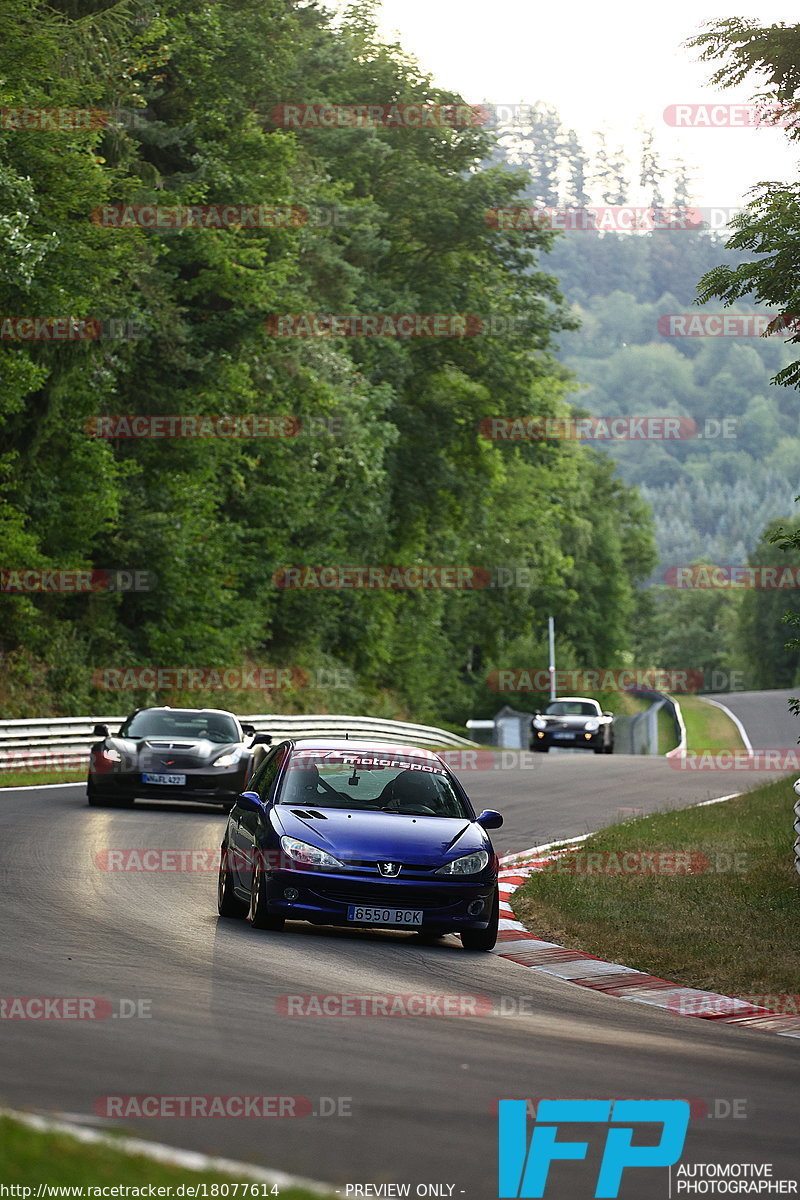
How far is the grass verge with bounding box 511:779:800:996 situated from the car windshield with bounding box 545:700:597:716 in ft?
101

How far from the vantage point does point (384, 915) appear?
38.2 feet

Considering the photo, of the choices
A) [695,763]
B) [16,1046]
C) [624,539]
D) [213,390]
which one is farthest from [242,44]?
[624,539]

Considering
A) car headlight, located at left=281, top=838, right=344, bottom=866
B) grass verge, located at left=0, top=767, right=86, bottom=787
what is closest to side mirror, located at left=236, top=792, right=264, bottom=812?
car headlight, located at left=281, top=838, right=344, bottom=866

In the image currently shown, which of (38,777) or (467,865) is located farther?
(38,777)

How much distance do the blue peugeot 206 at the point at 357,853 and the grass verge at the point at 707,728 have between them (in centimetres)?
5997

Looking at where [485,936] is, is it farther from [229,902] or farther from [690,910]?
[690,910]

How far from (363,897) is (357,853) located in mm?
303

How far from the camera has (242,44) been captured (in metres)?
42.1

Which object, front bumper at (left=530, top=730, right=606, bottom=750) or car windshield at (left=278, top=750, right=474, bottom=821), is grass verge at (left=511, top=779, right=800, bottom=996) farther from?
front bumper at (left=530, top=730, right=606, bottom=750)

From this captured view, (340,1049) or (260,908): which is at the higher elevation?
(340,1049)

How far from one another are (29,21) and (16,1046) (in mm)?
27806

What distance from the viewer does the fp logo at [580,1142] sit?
5.42m

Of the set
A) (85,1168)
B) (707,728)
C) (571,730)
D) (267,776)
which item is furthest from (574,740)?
(85,1168)

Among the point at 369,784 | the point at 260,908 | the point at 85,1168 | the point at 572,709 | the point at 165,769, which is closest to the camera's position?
the point at 85,1168
